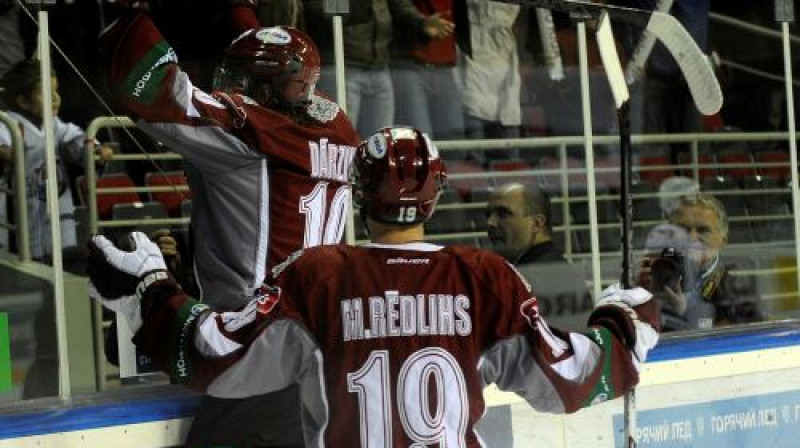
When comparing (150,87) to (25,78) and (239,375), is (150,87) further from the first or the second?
(239,375)

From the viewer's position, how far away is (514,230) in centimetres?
448

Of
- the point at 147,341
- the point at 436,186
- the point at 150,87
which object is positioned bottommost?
the point at 147,341

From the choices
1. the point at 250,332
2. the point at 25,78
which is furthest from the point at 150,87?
the point at 250,332

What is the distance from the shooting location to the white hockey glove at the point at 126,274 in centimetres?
273

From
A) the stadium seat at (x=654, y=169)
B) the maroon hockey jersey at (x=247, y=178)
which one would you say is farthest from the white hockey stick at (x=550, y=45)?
the maroon hockey jersey at (x=247, y=178)

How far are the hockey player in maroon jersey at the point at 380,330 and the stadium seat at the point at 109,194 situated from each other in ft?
2.78

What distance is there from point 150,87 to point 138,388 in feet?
2.79

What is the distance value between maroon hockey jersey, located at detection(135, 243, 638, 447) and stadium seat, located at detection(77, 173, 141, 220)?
3.13 ft

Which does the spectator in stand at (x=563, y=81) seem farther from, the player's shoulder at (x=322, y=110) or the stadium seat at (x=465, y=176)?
the player's shoulder at (x=322, y=110)

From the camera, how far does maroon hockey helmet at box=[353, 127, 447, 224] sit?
8.77 feet

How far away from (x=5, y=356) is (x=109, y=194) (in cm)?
47

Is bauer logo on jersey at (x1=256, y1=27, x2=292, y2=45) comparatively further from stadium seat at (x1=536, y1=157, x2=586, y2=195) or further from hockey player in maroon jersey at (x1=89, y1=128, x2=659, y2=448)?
stadium seat at (x1=536, y1=157, x2=586, y2=195)

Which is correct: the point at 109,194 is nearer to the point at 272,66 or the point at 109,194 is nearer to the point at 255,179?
the point at 255,179

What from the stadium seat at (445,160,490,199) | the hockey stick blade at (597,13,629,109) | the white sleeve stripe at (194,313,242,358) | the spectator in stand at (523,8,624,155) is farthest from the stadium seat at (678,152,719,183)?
the white sleeve stripe at (194,313,242,358)
